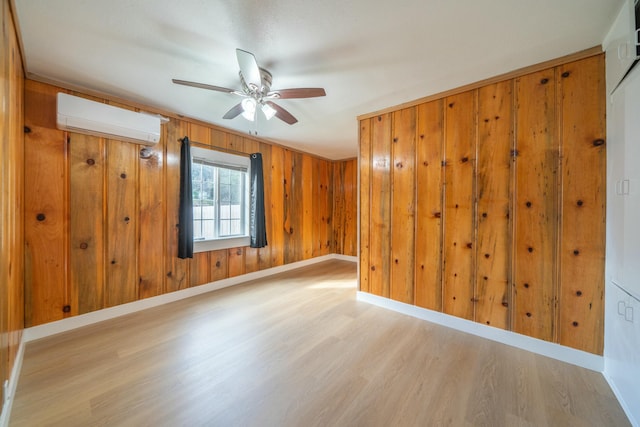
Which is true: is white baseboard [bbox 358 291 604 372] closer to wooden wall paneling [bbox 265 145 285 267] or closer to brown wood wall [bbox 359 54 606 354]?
brown wood wall [bbox 359 54 606 354]

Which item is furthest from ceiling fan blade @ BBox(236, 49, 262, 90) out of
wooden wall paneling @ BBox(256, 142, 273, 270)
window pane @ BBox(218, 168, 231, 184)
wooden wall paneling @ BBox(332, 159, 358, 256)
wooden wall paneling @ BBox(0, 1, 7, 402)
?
wooden wall paneling @ BBox(332, 159, 358, 256)

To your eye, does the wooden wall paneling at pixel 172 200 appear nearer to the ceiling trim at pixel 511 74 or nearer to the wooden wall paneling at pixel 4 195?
the wooden wall paneling at pixel 4 195

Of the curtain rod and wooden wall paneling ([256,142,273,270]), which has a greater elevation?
the curtain rod

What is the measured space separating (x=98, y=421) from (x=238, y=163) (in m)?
3.00

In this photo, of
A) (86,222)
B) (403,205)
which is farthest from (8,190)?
(403,205)

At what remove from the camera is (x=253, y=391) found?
1475mm

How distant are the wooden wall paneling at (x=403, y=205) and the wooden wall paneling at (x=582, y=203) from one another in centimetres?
115

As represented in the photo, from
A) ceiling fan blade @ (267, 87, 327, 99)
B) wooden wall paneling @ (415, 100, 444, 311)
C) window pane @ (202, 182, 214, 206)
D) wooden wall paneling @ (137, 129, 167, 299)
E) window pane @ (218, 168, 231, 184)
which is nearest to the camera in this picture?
ceiling fan blade @ (267, 87, 327, 99)

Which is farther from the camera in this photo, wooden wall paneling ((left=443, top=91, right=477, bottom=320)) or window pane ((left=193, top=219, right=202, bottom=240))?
window pane ((left=193, top=219, right=202, bottom=240))

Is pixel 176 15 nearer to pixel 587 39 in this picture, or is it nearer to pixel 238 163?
pixel 238 163

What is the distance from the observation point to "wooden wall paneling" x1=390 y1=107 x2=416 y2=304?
2.57 m

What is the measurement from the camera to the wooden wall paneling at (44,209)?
2.05 metres

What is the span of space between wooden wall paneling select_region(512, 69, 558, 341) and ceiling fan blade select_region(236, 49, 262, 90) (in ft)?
7.09

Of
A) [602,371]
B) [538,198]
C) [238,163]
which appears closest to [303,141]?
[238,163]
